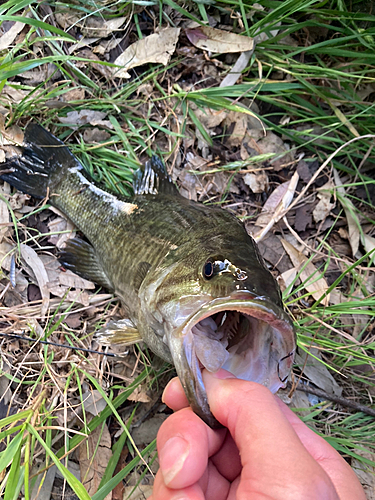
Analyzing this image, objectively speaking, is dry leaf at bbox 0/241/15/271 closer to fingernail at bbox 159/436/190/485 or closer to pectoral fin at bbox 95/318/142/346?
pectoral fin at bbox 95/318/142/346

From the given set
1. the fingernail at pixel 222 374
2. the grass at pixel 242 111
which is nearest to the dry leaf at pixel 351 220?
the grass at pixel 242 111

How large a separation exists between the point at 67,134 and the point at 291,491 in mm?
2913

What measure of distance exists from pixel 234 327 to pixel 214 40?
2731mm

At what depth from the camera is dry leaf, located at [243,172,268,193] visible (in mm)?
3182

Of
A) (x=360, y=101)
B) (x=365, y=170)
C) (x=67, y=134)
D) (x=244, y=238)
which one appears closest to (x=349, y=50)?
(x=360, y=101)

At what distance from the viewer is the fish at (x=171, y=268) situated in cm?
154

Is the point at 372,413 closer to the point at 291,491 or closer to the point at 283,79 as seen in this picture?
the point at 291,491

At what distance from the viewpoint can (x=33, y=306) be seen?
2713 millimetres

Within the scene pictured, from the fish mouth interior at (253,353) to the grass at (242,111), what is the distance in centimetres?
108

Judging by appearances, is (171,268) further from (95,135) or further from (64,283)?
(95,135)

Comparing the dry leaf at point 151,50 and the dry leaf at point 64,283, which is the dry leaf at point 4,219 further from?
the dry leaf at point 151,50

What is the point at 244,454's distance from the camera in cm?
132

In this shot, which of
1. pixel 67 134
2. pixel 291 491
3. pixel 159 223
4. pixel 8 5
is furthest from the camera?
pixel 67 134

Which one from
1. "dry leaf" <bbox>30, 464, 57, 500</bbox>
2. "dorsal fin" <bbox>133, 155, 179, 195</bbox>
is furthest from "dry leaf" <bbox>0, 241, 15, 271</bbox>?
"dry leaf" <bbox>30, 464, 57, 500</bbox>
